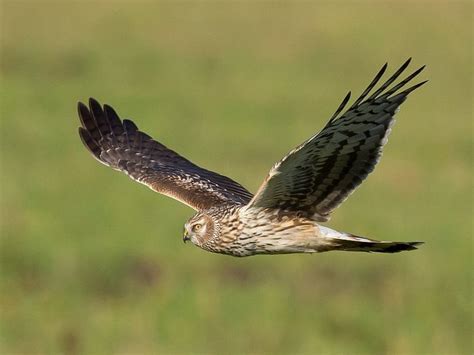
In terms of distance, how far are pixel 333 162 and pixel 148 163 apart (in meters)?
2.53

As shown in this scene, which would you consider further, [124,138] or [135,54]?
[135,54]

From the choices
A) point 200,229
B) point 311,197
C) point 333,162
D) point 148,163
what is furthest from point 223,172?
point 333,162

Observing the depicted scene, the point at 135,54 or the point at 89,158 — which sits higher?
the point at 135,54

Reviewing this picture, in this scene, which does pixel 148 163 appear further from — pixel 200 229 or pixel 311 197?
pixel 311 197

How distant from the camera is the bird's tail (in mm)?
7777

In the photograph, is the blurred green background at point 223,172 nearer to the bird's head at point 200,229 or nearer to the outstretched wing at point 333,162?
the bird's head at point 200,229

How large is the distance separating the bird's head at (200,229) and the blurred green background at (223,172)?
3503mm

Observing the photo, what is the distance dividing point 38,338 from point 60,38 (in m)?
16.2

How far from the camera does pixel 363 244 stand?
25.8 ft

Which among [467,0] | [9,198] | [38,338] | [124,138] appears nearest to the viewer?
[124,138]

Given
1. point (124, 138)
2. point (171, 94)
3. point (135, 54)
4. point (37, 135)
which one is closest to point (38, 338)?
point (124, 138)

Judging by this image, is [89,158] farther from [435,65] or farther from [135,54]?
[435,65]

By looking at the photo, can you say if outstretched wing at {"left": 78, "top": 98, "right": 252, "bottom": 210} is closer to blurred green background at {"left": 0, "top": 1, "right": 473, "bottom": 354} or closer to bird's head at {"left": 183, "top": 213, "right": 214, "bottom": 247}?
bird's head at {"left": 183, "top": 213, "right": 214, "bottom": 247}

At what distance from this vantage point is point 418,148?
20.7 metres
